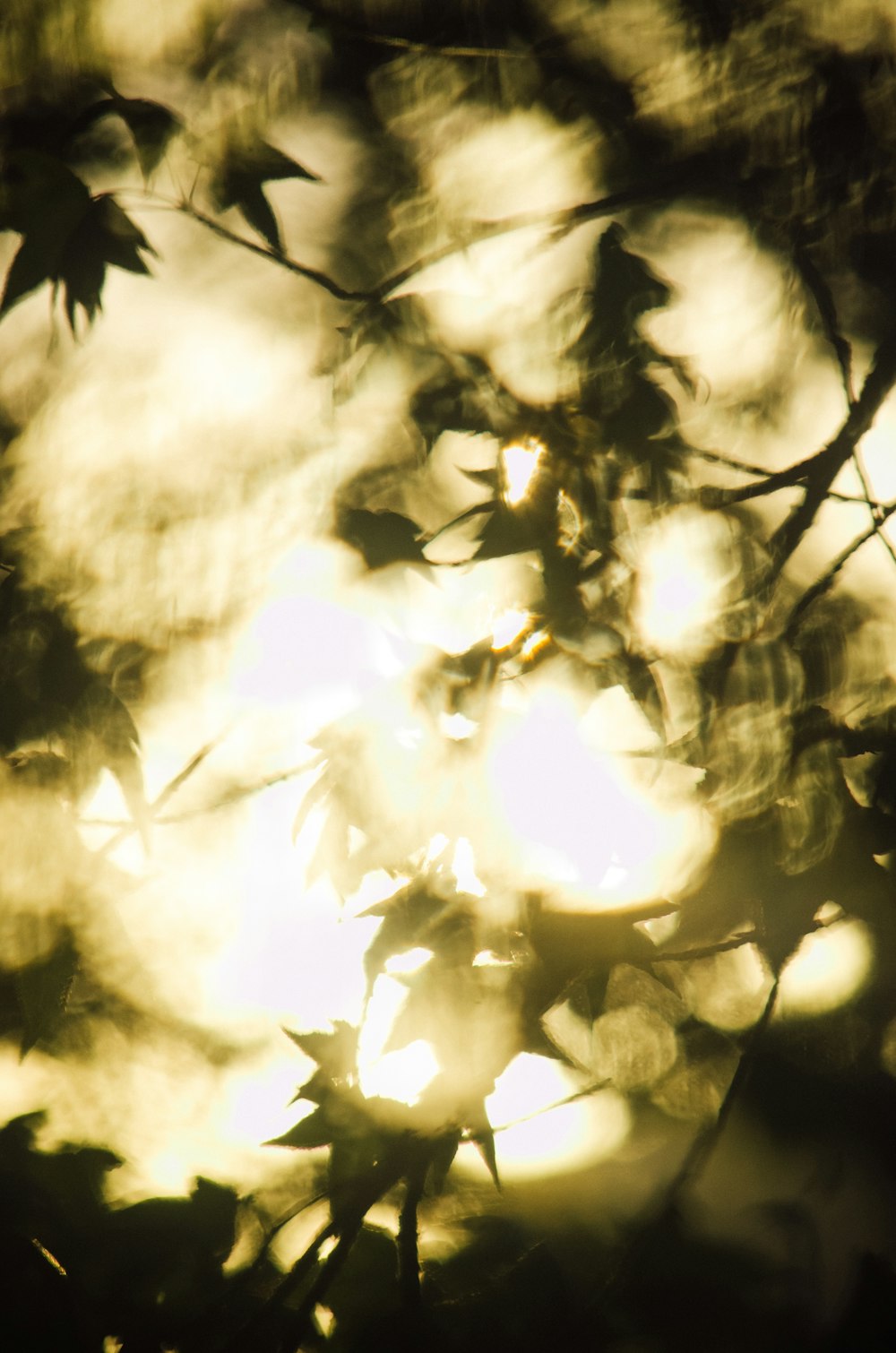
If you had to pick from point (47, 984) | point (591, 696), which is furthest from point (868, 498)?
point (47, 984)

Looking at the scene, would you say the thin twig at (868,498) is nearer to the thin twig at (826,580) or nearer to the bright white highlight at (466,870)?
the thin twig at (826,580)

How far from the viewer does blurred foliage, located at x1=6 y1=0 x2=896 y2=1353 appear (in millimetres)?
694

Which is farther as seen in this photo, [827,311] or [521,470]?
[827,311]

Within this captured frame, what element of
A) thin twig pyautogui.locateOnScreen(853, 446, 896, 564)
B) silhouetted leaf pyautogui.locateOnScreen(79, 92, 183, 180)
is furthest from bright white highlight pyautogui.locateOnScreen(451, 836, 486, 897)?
silhouetted leaf pyautogui.locateOnScreen(79, 92, 183, 180)

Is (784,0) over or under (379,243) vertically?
over

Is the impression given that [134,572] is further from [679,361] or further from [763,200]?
[763,200]

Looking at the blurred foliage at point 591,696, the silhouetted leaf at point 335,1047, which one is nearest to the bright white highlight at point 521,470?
the blurred foliage at point 591,696

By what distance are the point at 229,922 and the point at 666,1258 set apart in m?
0.60

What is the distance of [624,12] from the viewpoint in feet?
2.61

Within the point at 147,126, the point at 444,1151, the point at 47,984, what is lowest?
the point at 444,1151

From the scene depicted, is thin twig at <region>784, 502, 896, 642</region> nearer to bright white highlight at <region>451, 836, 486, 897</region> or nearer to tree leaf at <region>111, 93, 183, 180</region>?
bright white highlight at <region>451, 836, 486, 897</region>

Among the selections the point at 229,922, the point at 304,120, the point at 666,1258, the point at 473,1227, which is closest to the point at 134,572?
the point at 229,922

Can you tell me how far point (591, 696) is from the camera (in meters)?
0.70

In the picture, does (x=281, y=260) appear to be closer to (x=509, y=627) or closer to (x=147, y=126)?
(x=147, y=126)
